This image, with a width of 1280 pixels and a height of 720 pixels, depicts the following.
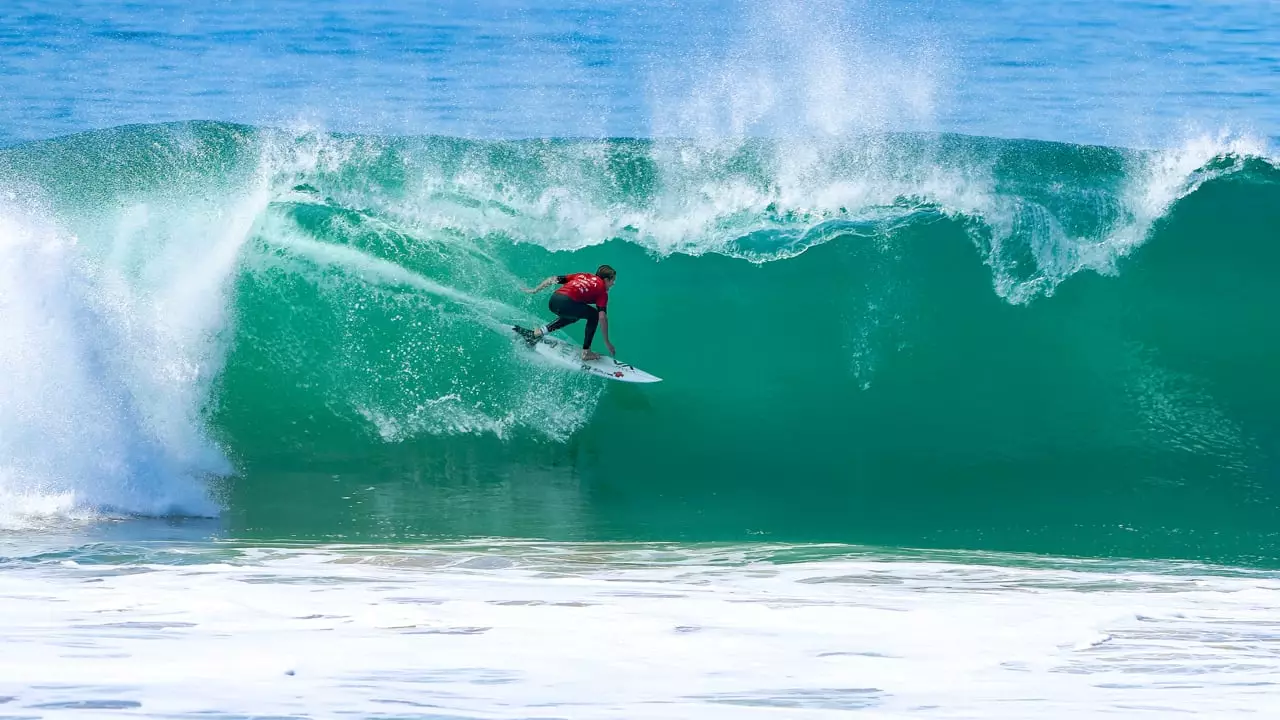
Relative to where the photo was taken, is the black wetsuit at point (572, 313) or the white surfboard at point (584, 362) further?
the white surfboard at point (584, 362)

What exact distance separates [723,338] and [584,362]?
1740 millimetres

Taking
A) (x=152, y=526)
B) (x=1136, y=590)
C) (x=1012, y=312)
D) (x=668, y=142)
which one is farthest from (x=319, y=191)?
(x=1136, y=590)

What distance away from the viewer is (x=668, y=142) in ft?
36.7

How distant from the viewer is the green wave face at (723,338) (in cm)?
750

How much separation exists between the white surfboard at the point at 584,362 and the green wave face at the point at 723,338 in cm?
19

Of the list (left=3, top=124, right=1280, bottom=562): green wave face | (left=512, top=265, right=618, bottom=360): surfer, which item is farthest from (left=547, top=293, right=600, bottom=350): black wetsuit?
(left=3, top=124, right=1280, bottom=562): green wave face

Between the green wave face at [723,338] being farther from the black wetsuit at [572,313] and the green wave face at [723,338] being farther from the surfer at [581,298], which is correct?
the surfer at [581,298]

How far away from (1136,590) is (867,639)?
1710mm

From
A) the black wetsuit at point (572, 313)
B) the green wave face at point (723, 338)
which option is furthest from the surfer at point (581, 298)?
the green wave face at point (723, 338)

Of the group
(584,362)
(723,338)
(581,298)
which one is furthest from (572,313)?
(723,338)

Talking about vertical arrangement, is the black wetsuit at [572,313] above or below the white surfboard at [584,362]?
above

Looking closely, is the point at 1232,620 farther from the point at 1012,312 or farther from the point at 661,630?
the point at 1012,312

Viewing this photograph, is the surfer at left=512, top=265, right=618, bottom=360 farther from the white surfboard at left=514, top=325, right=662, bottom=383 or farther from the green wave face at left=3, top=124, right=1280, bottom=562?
the green wave face at left=3, top=124, right=1280, bottom=562

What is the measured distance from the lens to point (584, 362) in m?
8.27
